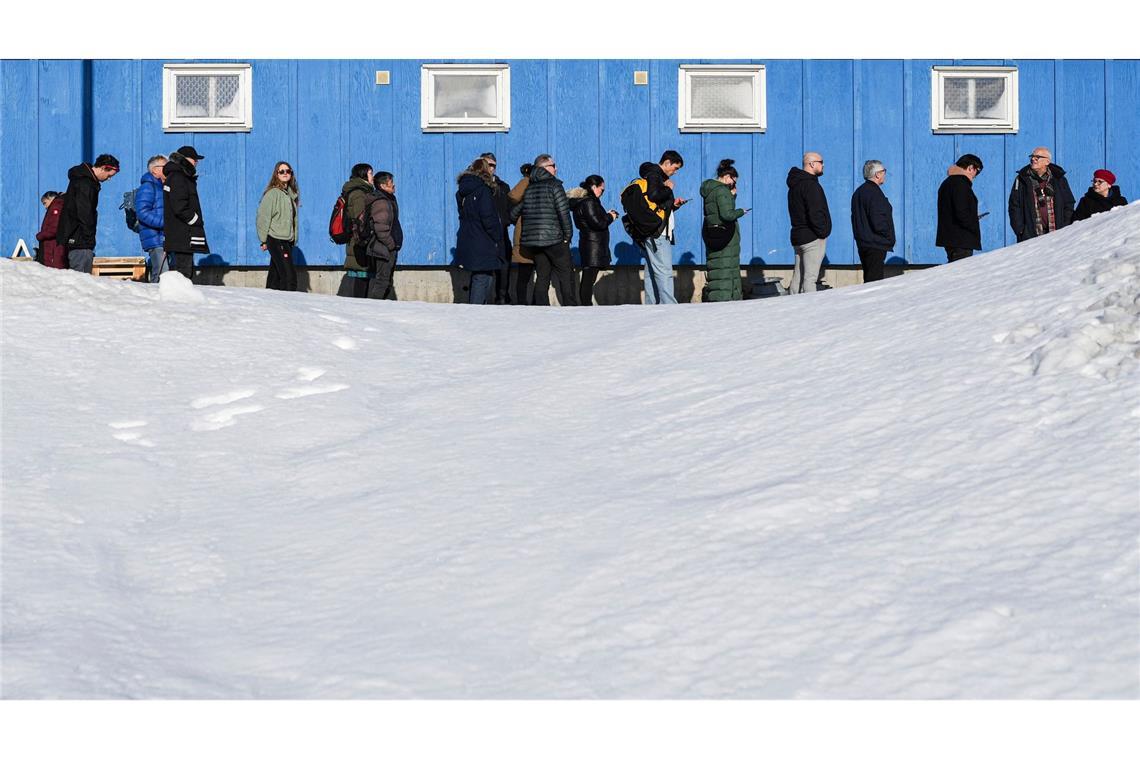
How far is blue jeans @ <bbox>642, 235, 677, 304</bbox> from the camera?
40.0 ft

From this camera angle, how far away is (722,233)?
12.2 m

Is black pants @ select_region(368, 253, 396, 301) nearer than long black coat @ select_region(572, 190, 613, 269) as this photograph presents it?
Yes

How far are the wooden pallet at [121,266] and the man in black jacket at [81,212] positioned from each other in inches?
104

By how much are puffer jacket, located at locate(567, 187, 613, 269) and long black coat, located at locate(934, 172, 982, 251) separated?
2802 millimetres

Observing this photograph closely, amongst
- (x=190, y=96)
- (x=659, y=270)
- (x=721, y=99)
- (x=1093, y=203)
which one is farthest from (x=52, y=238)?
(x=1093, y=203)

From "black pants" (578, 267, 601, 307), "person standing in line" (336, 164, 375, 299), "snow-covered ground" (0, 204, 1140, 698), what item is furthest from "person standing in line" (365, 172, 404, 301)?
→ "snow-covered ground" (0, 204, 1140, 698)

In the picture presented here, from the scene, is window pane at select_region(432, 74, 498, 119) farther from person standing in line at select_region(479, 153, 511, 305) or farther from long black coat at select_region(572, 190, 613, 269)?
long black coat at select_region(572, 190, 613, 269)

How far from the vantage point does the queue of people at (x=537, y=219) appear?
39.0 ft

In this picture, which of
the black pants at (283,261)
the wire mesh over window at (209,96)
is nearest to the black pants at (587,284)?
the black pants at (283,261)

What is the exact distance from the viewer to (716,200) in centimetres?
1210

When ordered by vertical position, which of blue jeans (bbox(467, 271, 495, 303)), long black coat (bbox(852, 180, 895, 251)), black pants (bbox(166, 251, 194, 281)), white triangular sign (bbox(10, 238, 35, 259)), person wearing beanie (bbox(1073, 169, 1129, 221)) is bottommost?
blue jeans (bbox(467, 271, 495, 303))

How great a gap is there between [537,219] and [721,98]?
12.3ft

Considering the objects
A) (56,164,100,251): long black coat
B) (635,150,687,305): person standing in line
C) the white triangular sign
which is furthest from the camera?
the white triangular sign
